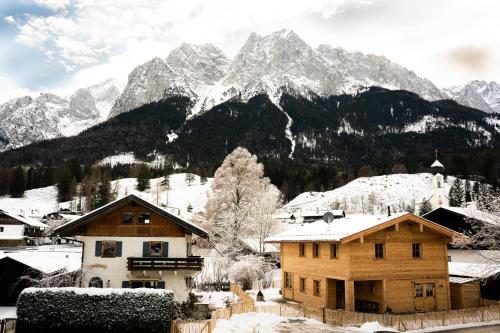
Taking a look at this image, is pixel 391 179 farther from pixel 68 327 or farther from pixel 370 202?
pixel 68 327

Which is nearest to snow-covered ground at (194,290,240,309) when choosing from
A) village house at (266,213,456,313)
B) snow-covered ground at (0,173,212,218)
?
village house at (266,213,456,313)

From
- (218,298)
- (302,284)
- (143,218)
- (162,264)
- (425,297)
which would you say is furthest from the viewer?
(218,298)

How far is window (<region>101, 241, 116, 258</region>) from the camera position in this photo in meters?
32.8

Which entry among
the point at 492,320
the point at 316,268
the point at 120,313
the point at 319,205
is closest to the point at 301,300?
the point at 316,268

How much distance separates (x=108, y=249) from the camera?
108ft

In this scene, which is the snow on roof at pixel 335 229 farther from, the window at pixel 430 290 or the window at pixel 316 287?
the window at pixel 430 290

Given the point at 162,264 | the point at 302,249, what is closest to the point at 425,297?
the point at 302,249

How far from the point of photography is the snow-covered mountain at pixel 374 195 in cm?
14838

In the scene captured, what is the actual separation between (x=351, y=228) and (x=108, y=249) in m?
18.0

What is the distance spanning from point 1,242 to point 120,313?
7059cm

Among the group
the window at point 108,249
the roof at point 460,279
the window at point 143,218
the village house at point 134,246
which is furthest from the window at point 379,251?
the window at point 108,249

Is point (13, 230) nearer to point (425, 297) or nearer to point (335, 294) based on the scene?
point (335, 294)

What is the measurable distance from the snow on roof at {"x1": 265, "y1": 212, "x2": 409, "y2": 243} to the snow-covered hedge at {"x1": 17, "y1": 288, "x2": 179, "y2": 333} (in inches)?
515

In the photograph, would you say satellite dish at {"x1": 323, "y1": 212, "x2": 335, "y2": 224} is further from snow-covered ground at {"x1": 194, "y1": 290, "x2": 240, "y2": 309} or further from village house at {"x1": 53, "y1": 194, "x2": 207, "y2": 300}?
snow-covered ground at {"x1": 194, "y1": 290, "x2": 240, "y2": 309}
